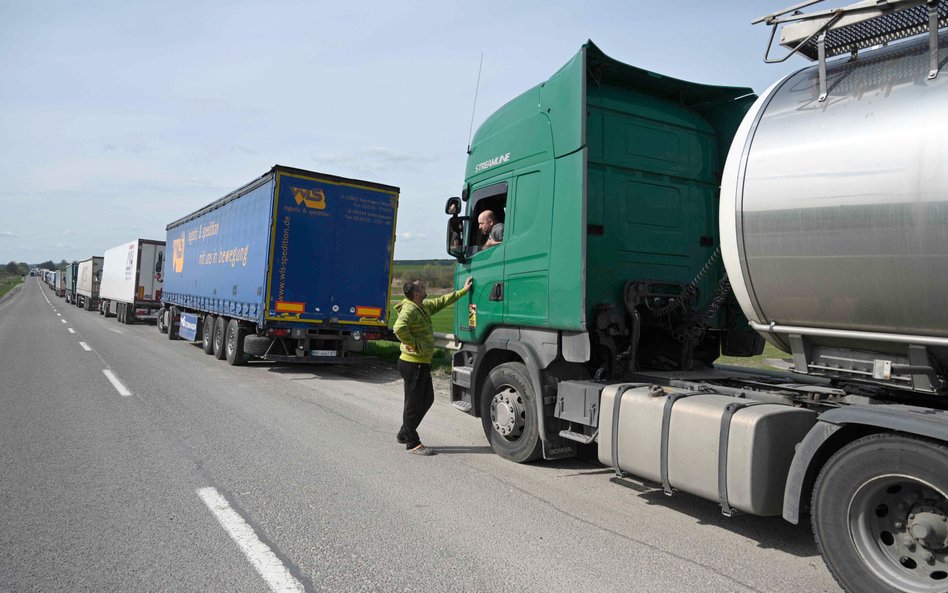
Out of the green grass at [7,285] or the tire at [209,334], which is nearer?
the tire at [209,334]

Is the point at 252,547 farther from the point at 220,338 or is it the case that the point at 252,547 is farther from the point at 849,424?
the point at 220,338

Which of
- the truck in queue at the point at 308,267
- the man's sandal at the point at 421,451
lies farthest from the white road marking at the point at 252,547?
the truck in queue at the point at 308,267

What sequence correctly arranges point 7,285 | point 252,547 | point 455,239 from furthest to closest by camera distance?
point 7,285 → point 455,239 → point 252,547

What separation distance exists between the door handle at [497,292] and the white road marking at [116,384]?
19.9 ft

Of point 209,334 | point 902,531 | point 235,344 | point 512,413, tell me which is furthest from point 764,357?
point 209,334

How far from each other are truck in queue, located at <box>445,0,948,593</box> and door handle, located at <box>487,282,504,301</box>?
3 cm

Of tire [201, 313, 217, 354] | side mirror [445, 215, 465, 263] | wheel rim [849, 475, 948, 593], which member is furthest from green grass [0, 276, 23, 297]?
wheel rim [849, 475, 948, 593]

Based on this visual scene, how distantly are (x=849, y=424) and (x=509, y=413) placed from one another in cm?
308

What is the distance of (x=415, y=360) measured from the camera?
21.6 feet

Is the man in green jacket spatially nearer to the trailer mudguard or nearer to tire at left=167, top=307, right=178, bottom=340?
the trailer mudguard

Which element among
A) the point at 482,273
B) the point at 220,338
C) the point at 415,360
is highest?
the point at 482,273

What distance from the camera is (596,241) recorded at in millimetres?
5648

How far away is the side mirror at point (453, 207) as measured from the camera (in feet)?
23.4

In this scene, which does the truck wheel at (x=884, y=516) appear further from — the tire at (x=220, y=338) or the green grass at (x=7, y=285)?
the green grass at (x=7, y=285)
